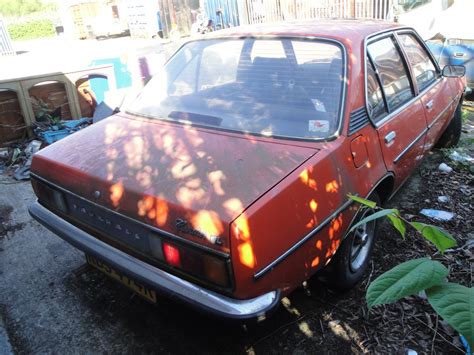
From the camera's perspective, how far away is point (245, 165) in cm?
227

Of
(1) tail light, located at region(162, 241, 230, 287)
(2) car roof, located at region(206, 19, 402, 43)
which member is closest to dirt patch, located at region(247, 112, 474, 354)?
(1) tail light, located at region(162, 241, 230, 287)

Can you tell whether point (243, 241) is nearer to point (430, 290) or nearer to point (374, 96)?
point (430, 290)

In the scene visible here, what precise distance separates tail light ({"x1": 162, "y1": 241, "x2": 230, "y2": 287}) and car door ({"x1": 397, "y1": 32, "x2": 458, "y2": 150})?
102 inches

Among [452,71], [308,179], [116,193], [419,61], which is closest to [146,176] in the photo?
[116,193]

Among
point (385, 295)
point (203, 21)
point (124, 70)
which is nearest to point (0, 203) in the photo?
point (124, 70)

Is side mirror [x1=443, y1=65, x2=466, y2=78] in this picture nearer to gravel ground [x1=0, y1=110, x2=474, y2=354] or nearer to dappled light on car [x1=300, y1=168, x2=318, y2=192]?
gravel ground [x1=0, y1=110, x2=474, y2=354]

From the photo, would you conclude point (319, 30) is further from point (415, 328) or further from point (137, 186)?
point (415, 328)

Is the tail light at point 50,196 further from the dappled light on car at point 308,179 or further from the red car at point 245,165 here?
the dappled light on car at point 308,179

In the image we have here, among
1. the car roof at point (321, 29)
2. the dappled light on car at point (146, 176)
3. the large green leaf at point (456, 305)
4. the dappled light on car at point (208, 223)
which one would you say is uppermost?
the car roof at point (321, 29)

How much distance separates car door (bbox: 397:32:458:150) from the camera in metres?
3.69

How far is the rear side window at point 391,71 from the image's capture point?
3074 millimetres

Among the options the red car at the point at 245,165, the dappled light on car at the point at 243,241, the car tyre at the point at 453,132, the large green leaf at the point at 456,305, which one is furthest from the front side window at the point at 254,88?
the car tyre at the point at 453,132

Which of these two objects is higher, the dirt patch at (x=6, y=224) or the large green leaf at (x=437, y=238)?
the large green leaf at (x=437, y=238)

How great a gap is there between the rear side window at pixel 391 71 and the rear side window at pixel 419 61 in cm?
22
